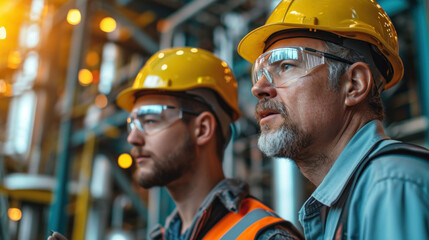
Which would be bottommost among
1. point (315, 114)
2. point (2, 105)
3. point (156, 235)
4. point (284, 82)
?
point (156, 235)

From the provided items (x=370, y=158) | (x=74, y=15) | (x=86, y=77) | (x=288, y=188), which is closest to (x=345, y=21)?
(x=370, y=158)

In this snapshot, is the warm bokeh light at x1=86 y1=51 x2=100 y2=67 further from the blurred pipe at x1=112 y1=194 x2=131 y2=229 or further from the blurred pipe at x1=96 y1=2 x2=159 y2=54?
the blurred pipe at x1=112 y1=194 x2=131 y2=229

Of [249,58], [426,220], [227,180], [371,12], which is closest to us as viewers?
[426,220]

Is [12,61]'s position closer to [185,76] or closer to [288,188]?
[185,76]

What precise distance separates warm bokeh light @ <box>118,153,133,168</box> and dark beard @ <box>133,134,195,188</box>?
7535 millimetres

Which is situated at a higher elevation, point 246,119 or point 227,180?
point 246,119

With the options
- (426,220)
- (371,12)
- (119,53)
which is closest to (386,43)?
(371,12)

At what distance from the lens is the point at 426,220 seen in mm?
1154

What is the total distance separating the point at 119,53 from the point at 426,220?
1141 centimetres

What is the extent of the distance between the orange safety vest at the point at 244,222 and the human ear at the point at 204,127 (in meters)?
→ 0.49

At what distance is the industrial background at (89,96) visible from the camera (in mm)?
6699

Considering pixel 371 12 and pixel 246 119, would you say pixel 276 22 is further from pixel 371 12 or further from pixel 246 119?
pixel 246 119

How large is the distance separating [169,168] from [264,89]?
0.98 meters

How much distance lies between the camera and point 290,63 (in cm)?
187
